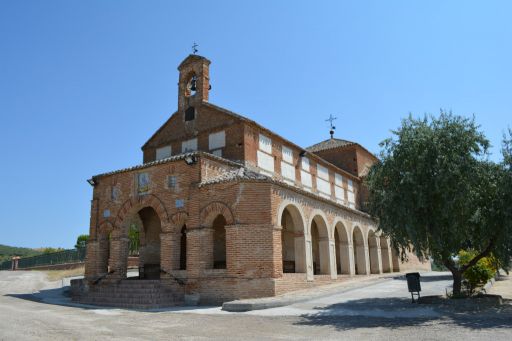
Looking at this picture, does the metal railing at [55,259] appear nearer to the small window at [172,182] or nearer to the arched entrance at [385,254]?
the small window at [172,182]

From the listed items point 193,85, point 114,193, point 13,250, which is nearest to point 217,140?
point 193,85

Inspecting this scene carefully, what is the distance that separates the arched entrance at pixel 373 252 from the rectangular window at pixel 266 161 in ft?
31.2

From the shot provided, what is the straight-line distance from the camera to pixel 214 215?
16578mm

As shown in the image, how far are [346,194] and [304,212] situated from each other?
1255 cm

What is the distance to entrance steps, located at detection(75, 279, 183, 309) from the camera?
15227mm

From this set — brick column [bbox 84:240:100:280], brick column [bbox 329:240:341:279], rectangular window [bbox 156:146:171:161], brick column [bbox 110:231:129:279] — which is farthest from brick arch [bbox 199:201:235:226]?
rectangular window [bbox 156:146:171:161]

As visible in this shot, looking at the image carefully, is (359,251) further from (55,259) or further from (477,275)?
A: (55,259)

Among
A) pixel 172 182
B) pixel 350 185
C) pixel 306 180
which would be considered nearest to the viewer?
pixel 172 182

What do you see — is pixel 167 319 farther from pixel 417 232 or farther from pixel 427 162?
pixel 427 162

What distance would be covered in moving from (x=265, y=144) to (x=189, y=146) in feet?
13.8

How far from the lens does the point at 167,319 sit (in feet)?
39.1

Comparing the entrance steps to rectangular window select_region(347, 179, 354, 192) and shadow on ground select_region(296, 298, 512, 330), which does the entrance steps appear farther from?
rectangular window select_region(347, 179, 354, 192)

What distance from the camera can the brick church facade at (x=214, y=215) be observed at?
1580 cm

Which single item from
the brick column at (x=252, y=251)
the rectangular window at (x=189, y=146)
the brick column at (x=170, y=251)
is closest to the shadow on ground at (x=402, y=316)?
the brick column at (x=252, y=251)
